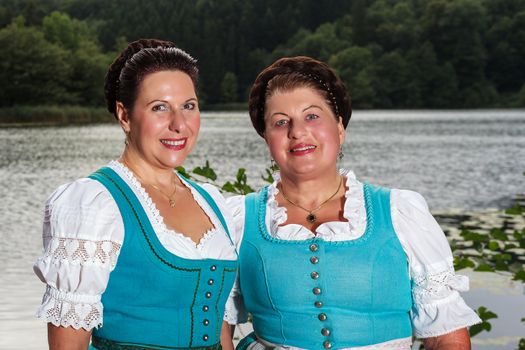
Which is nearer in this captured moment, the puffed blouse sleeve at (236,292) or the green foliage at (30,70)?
the puffed blouse sleeve at (236,292)

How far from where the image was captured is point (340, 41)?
92.9m

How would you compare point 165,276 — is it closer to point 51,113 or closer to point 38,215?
point 38,215

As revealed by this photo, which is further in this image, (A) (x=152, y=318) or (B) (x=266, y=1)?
(B) (x=266, y=1)

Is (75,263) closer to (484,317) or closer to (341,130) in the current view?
(341,130)

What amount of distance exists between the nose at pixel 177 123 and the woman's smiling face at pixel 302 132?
260 mm

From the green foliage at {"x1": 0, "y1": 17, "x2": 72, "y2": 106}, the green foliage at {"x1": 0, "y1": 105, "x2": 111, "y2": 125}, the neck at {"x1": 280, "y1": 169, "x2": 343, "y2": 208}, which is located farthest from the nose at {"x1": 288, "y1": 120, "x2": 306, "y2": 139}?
the green foliage at {"x1": 0, "y1": 17, "x2": 72, "y2": 106}

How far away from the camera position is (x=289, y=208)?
2455mm

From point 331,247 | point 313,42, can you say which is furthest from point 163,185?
point 313,42

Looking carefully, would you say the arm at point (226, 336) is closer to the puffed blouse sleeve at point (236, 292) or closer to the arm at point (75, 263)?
the puffed blouse sleeve at point (236, 292)

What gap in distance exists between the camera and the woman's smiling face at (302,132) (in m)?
2.36

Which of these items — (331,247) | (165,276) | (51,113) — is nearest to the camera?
(165,276)

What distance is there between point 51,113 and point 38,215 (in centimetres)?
4287

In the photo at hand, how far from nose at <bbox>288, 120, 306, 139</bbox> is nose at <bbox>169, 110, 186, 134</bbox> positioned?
0.29 metres

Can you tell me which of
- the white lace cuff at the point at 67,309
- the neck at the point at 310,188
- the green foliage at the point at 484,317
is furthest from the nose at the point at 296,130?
the green foliage at the point at 484,317
